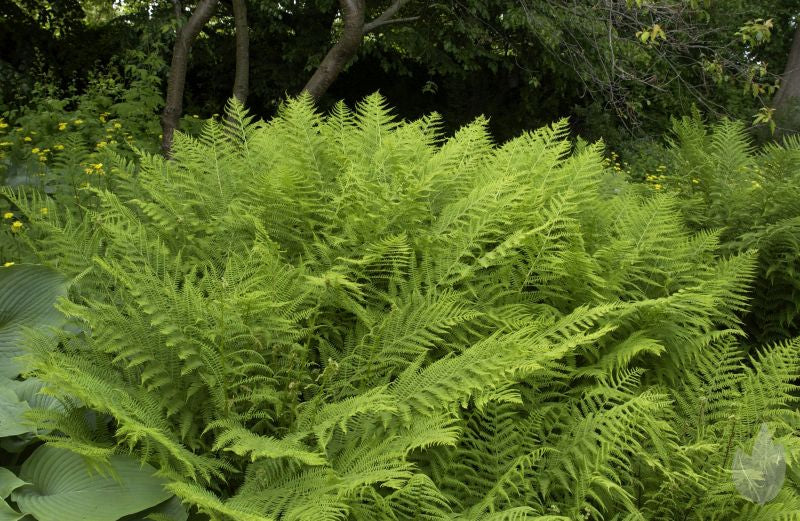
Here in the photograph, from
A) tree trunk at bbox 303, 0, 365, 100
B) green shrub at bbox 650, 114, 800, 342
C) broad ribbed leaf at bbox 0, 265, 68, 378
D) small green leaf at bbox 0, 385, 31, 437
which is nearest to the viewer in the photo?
small green leaf at bbox 0, 385, 31, 437

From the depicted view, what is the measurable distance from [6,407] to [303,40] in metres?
8.88

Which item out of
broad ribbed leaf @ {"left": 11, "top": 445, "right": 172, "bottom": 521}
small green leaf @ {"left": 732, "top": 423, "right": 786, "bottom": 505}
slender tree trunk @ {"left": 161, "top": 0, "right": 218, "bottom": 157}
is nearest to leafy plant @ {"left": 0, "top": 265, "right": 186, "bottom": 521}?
broad ribbed leaf @ {"left": 11, "top": 445, "right": 172, "bottom": 521}

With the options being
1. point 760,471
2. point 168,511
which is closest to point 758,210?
point 760,471

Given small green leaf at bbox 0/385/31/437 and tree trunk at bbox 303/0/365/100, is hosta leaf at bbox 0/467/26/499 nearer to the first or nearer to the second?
small green leaf at bbox 0/385/31/437

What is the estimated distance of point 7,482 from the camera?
1.76m

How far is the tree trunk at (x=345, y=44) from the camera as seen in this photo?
616 centimetres

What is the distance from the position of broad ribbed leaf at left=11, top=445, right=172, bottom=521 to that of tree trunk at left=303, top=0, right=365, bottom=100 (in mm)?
4579

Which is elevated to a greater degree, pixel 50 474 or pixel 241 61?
pixel 241 61

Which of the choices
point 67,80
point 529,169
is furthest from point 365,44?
point 529,169

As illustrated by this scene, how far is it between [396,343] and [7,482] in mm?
1069

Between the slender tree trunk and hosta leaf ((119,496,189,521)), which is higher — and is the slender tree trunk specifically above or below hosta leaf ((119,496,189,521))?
above

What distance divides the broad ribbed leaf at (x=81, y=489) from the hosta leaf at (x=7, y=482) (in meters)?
0.02

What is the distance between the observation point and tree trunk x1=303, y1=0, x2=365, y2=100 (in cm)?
616

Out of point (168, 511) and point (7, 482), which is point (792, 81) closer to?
point (168, 511)
